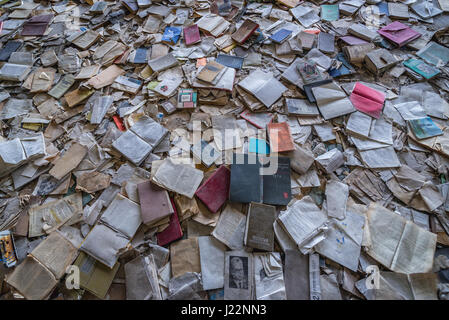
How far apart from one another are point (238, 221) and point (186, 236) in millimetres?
335

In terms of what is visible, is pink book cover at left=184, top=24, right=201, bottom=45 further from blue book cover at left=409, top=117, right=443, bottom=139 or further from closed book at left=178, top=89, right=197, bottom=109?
blue book cover at left=409, top=117, right=443, bottom=139

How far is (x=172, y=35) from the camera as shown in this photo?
2641 mm

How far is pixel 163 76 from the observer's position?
7.55ft

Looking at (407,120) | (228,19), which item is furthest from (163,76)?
(407,120)

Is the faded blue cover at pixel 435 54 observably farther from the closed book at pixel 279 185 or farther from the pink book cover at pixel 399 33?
the closed book at pixel 279 185

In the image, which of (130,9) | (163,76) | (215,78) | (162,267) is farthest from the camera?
(130,9)

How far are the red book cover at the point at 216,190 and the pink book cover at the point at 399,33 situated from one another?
2.09 metres

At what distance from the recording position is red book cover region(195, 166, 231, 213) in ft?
5.25

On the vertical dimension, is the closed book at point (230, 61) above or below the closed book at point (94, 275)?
above

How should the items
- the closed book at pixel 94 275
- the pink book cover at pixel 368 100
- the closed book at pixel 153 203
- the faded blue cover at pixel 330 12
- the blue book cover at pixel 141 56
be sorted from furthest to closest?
the faded blue cover at pixel 330 12, the blue book cover at pixel 141 56, the pink book cover at pixel 368 100, the closed book at pixel 153 203, the closed book at pixel 94 275

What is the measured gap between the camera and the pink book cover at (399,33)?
242 cm

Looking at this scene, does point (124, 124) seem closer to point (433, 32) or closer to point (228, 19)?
point (228, 19)

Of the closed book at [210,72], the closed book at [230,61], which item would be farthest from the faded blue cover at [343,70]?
the closed book at [210,72]

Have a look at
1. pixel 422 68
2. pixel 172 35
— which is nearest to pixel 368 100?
pixel 422 68
